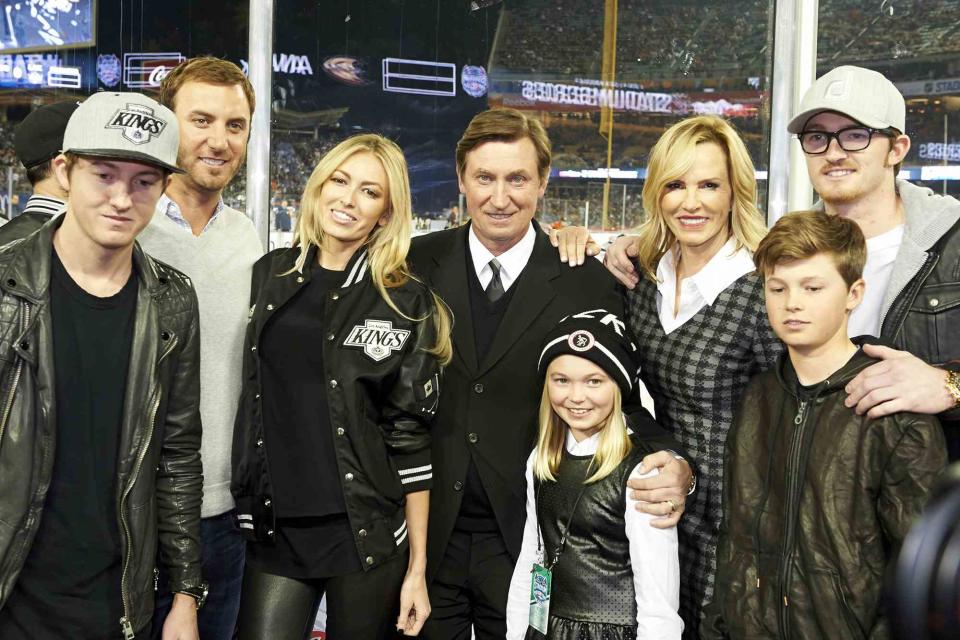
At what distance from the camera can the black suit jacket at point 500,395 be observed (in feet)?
8.08

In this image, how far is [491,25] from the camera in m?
4.34

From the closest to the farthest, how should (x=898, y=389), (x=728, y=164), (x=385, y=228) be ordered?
(x=898, y=389), (x=728, y=164), (x=385, y=228)

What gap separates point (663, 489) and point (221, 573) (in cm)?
128

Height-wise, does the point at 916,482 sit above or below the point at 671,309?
below

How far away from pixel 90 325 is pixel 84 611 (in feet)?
1.98

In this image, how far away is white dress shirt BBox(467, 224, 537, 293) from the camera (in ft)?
8.57

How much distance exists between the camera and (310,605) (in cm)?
233

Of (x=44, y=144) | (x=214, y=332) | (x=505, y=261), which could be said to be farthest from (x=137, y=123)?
(x=505, y=261)

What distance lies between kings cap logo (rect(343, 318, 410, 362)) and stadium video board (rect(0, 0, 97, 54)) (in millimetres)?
2463

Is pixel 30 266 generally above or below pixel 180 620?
above

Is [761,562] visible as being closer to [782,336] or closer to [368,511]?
[782,336]

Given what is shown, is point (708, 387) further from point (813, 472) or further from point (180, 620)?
point (180, 620)

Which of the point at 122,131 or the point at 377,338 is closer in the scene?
the point at 122,131

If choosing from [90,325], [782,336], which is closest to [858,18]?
[782,336]
